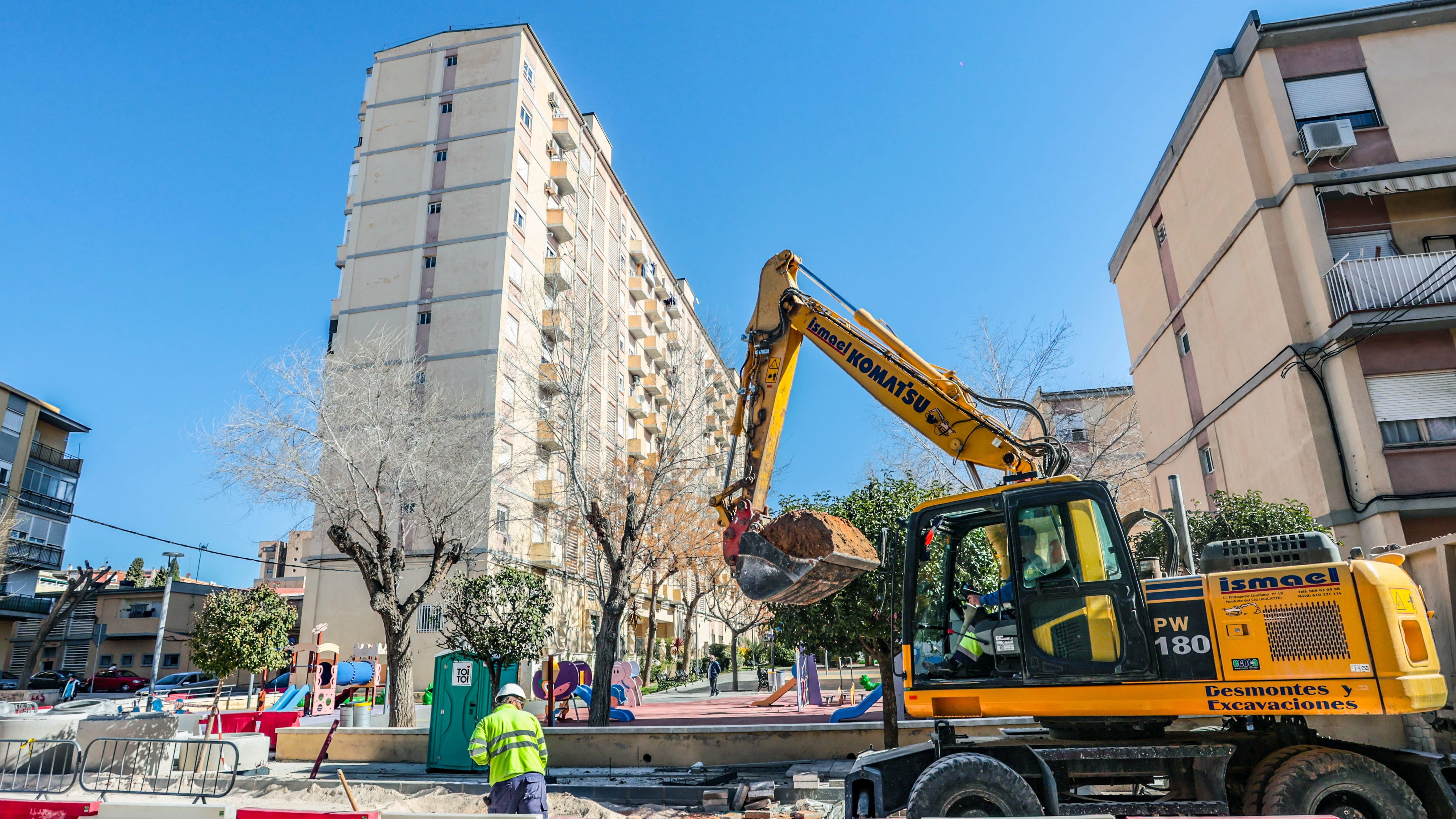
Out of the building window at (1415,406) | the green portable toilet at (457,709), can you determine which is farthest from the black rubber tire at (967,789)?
the building window at (1415,406)

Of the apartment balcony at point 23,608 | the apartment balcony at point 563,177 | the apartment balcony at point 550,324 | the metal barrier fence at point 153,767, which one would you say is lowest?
the metal barrier fence at point 153,767

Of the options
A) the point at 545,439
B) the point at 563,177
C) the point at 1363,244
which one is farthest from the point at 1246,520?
the point at 563,177

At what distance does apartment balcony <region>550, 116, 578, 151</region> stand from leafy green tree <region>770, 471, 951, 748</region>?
3383 centimetres

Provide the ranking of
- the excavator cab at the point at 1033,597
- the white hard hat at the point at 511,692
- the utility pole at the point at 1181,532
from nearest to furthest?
the excavator cab at the point at 1033,597 → the utility pole at the point at 1181,532 → the white hard hat at the point at 511,692

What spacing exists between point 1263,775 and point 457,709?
11.3 meters

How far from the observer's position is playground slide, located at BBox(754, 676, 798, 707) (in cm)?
2341

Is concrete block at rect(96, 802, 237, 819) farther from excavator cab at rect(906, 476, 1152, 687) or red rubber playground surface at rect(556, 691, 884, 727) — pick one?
red rubber playground surface at rect(556, 691, 884, 727)

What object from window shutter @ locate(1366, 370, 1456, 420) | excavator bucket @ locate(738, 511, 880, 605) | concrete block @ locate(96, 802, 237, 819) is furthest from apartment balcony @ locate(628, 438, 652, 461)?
concrete block @ locate(96, 802, 237, 819)

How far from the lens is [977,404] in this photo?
9.68 metres

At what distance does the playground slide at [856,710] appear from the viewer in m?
14.0

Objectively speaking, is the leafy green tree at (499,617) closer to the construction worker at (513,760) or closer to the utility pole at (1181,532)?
the construction worker at (513,760)

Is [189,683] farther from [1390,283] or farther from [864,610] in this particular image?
[1390,283]

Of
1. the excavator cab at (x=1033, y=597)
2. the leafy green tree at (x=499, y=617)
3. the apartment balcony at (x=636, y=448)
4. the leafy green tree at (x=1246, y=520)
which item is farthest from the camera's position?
the apartment balcony at (x=636, y=448)

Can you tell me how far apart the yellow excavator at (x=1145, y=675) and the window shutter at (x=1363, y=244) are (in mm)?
15520
